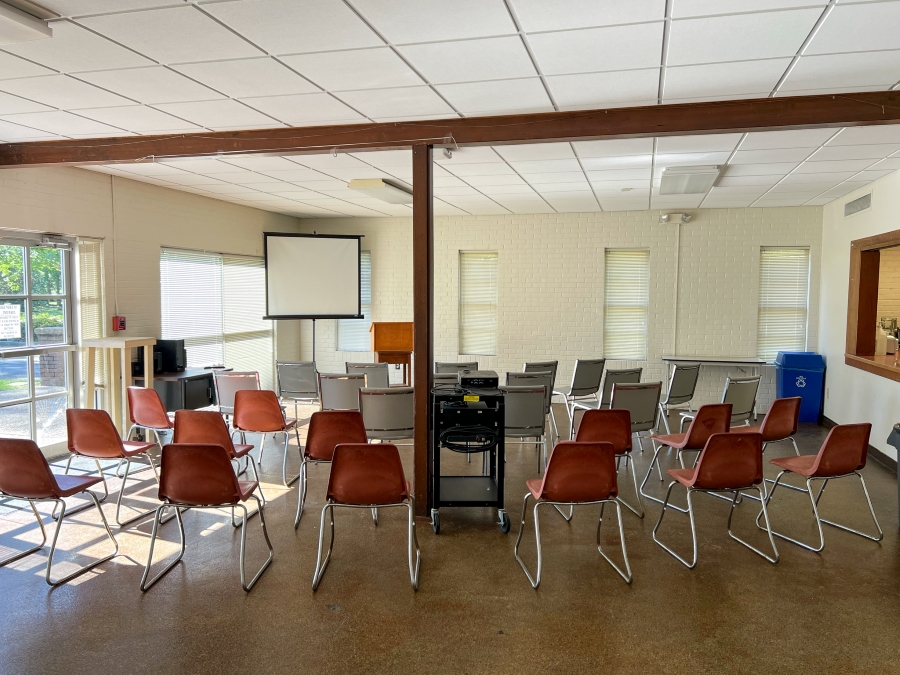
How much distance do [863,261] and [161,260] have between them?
771cm

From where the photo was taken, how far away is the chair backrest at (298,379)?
621 centimetres

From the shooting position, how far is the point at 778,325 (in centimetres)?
861

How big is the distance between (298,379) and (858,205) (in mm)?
6328

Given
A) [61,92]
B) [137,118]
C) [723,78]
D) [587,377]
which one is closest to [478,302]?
[587,377]

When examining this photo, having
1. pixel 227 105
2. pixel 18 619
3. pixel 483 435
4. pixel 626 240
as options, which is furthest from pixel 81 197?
pixel 626 240

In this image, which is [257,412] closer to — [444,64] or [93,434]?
[93,434]

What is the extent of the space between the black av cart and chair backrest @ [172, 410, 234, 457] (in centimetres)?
147

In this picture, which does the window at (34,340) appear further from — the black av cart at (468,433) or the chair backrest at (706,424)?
the chair backrest at (706,424)

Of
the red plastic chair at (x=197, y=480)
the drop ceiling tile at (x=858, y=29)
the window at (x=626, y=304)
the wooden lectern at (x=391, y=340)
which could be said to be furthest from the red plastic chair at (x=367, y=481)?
the window at (x=626, y=304)

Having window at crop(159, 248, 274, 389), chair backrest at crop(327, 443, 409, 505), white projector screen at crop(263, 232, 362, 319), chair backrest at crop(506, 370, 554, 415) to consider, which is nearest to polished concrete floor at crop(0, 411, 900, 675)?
chair backrest at crop(327, 443, 409, 505)

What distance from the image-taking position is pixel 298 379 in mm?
6277

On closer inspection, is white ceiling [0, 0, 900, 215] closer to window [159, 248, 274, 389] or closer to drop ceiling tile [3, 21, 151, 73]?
drop ceiling tile [3, 21, 151, 73]

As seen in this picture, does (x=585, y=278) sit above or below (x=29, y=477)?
above

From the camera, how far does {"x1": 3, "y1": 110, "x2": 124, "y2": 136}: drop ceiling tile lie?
432 centimetres
